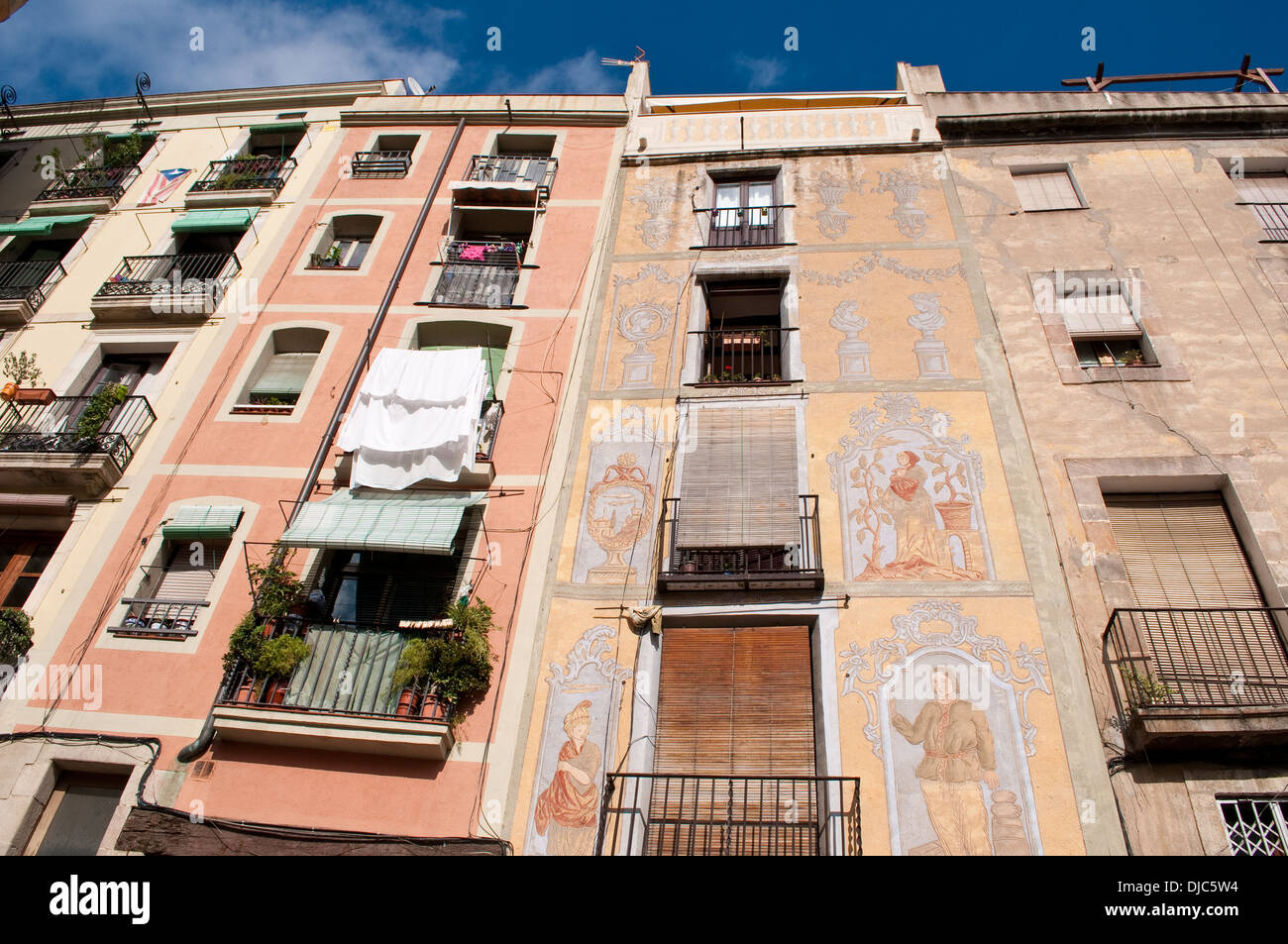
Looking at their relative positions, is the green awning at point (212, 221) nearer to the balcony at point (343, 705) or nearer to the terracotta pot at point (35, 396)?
the terracotta pot at point (35, 396)

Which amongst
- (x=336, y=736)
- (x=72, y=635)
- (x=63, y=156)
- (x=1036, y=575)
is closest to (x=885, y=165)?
(x=1036, y=575)

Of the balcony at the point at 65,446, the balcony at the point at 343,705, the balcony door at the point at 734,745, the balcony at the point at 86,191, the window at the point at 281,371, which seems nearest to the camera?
the balcony door at the point at 734,745

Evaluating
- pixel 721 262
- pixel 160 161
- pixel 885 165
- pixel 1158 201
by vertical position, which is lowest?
pixel 721 262

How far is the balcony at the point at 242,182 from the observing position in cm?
1828

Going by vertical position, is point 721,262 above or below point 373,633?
above

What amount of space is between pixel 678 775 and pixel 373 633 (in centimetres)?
450

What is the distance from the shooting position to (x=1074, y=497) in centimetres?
1160

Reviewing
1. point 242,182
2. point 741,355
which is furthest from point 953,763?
point 242,182

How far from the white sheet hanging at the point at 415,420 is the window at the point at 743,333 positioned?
370 cm

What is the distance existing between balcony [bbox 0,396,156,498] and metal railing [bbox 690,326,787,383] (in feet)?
30.0

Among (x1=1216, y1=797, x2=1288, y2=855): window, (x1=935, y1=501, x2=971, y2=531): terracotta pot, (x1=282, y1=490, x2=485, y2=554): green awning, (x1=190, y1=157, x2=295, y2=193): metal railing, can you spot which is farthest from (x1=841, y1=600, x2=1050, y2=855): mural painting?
(x1=190, y1=157, x2=295, y2=193): metal railing

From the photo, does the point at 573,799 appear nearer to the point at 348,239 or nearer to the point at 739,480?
the point at 739,480

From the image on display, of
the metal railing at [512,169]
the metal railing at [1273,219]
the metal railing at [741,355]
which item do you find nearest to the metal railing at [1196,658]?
the metal railing at [741,355]

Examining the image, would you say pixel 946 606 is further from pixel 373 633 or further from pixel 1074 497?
pixel 373 633
